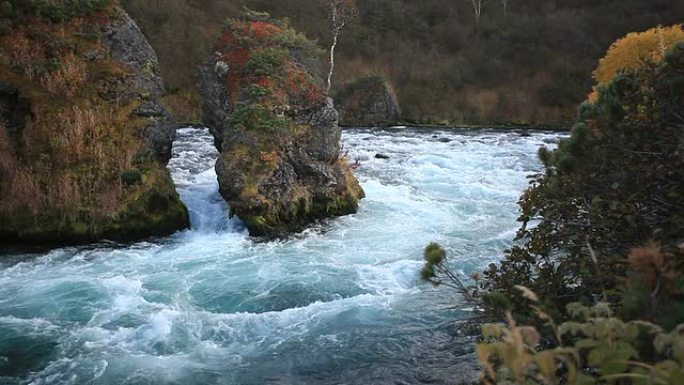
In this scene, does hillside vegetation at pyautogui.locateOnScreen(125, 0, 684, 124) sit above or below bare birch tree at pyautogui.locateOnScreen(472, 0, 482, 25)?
below

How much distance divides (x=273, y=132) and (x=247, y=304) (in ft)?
18.0

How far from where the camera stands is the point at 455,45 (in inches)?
1834

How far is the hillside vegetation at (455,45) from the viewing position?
36.9 meters

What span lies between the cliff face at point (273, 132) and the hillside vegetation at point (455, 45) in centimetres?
1703

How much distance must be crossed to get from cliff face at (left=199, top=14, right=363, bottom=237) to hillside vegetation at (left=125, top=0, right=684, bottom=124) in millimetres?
17031

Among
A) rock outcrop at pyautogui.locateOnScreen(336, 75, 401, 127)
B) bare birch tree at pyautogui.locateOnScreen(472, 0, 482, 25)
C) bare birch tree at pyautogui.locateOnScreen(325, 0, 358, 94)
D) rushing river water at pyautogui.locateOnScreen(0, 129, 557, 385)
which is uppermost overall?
bare birch tree at pyautogui.locateOnScreen(472, 0, 482, 25)

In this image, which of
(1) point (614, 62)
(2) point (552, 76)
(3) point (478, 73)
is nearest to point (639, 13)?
(2) point (552, 76)

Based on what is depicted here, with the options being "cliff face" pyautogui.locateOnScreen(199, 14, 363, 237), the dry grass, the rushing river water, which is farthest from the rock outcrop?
the dry grass

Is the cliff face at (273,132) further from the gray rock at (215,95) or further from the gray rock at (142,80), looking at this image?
the gray rock at (142,80)

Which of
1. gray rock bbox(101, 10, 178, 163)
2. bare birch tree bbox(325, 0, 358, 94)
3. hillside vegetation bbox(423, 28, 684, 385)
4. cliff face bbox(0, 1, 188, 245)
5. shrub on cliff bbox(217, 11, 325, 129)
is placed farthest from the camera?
bare birch tree bbox(325, 0, 358, 94)

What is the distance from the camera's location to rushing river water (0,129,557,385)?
6977 mm

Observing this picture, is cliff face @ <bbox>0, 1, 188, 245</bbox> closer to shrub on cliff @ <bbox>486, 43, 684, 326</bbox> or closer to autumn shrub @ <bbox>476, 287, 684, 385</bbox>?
shrub on cliff @ <bbox>486, 43, 684, 326</bbox>

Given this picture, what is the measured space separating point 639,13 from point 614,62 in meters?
19.2

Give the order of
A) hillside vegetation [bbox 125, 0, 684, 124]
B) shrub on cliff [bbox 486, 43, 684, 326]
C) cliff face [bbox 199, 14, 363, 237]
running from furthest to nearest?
hillside vegetation [bbox 125, 0, 684, 124], cliff face [bbox 199, 14, 363, 237], shrub on cliff [bbox 486, 43, 684, 326]
